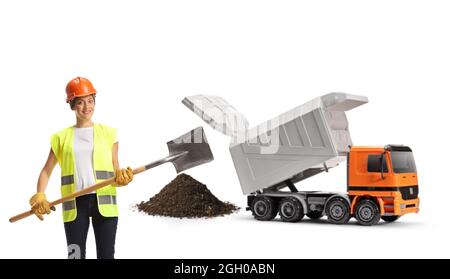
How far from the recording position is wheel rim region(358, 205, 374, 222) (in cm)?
966

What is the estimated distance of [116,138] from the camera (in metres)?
6.34

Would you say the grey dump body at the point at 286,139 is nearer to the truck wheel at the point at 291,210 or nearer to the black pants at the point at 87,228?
the truck wheel at the point at 291,210

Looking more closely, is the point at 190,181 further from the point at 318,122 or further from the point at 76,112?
the point at 76,112

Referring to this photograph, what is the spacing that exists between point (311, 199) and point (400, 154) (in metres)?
1.55

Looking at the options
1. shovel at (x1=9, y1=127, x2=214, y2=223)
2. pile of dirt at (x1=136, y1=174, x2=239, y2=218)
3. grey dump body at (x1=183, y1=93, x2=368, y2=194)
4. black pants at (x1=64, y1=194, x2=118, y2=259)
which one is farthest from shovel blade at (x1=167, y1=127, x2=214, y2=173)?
pile of dirt at (x1=136, y1=174, x2=239, y2=218)

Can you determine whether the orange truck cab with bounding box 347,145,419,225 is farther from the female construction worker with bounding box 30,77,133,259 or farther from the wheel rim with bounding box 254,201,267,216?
the female construction worker with bounding box 30,77,133,259

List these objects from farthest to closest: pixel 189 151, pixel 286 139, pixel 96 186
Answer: pixel 286 139
pixel 189 151
pixel 96 186

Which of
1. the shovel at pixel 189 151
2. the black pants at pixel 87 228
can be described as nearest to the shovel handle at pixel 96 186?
the shovel at pixel 189 151

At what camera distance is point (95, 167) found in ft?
20.2

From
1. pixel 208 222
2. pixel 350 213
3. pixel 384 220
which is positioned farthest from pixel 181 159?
pixel 384 220

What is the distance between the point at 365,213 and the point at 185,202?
2884 millimetres

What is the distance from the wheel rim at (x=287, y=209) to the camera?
33.9ft

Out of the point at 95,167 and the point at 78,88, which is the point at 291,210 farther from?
the point at 78,88

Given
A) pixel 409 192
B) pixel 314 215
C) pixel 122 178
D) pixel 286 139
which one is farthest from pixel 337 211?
pixel 122 178
